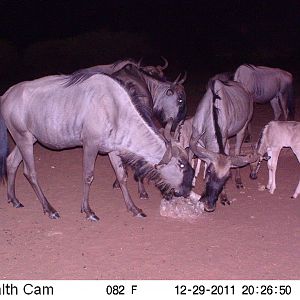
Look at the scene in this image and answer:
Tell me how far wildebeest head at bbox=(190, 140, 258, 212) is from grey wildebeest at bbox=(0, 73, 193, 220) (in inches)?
14.5

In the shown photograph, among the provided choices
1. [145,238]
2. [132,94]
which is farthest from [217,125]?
[145,238]

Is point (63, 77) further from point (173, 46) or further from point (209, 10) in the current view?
point (209, 10)

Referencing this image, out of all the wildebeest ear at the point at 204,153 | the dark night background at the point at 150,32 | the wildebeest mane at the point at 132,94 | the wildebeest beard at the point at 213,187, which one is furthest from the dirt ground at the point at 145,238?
the dark night background at the point at 150,32

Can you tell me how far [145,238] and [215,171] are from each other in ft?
4.78

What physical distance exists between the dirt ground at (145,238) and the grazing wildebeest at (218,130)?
554mm

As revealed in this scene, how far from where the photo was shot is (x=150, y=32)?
5469 centimetres

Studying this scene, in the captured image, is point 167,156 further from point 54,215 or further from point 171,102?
Result: point 171,102

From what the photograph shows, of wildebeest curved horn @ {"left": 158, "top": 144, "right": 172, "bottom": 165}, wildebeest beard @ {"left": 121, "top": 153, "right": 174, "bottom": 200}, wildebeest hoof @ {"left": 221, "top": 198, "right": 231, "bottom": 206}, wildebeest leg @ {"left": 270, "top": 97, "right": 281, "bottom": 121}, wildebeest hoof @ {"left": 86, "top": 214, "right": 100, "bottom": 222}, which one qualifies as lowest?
wildebeest leg @ {"left": 270, "top": 97, "right": 281, "bottom": 121}

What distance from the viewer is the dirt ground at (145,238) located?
6.09 meters

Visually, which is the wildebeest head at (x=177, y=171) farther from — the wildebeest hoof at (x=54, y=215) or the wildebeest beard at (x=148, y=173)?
the wildebeest hoof at (x=54, y=215)

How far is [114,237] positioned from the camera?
7.16 meters

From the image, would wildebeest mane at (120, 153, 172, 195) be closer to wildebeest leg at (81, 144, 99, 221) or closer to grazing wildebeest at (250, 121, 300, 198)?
wildebeest leg at (81, 144, 99, 221)

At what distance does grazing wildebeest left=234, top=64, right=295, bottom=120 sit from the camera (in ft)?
44.5

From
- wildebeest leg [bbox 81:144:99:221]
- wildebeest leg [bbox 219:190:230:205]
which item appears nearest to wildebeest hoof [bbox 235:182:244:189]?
wildebeest leg [bbox 219:190:230:205]
